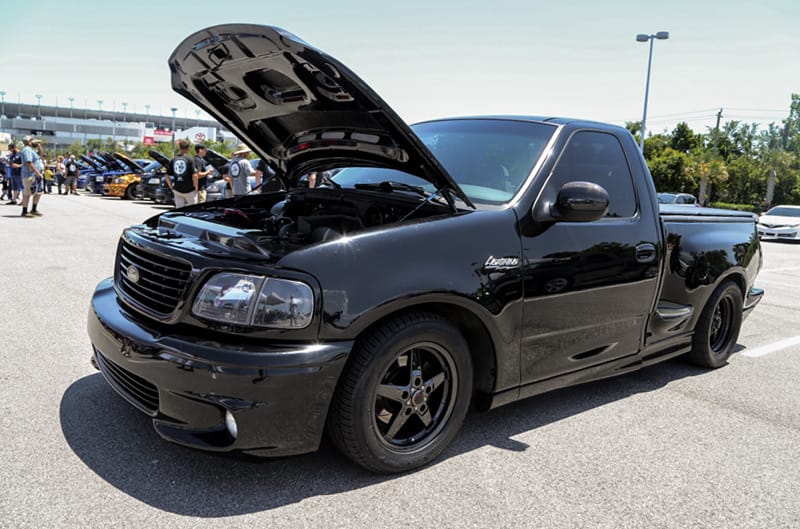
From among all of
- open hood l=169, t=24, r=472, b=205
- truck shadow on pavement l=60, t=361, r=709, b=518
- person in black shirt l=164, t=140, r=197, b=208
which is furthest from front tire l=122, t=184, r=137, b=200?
truck shadow on pavement l=60, t=361, r=709, b=518

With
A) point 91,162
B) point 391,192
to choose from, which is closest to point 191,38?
point 391,192

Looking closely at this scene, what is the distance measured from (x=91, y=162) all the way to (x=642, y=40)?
2743 centimetres

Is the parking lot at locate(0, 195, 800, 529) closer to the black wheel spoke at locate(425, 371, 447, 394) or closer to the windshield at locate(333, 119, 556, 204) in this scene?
the black wheel spoke at locate(425, 371, 447, 394)

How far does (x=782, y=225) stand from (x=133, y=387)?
71.9 feet

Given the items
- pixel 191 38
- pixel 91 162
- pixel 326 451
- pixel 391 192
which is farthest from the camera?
pixel 91 162

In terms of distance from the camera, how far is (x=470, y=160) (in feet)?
11.5

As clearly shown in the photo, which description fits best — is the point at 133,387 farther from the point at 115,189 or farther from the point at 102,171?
the point at 102,171

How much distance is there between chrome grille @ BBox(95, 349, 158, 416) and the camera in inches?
101

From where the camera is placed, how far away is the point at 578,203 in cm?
306

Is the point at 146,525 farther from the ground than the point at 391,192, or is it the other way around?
the point at 391,192

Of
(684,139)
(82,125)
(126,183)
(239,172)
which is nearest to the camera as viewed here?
(239,172)

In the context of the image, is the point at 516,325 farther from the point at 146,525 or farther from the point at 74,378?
the point at 74,378

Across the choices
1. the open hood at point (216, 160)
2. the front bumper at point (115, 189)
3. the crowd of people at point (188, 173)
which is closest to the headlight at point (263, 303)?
the crowd of people at point (188, 173)

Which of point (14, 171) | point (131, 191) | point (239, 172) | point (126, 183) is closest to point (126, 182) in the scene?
point (126, 183)
